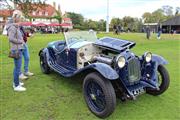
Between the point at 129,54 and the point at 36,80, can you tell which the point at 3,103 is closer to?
the point at 36,80

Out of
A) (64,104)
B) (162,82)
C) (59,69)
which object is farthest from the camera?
(59,69)

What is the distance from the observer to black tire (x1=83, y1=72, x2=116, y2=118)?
455 centimetres

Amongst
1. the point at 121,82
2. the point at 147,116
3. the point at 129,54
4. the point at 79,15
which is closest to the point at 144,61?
the point at 129,54

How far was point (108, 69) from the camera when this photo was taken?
4789mm

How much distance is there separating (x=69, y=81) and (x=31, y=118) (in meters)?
2.40

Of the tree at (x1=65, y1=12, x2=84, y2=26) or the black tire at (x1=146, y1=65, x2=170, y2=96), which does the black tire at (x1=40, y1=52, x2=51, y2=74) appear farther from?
the tree at (x1=65, y1=12, x2=84, y2=26)

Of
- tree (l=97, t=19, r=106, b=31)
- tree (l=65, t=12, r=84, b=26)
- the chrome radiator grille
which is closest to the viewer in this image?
the chrome radiator grille

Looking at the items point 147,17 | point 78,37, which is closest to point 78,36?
point 78,37

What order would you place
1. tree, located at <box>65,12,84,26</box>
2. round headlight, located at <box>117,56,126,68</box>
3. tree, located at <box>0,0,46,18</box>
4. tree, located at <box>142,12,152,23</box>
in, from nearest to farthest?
1. round headlight, located at <box>117,56,126,68</box>
2. tree, located at <box>0,0,46,18</box>
3. tree, located at <box>142,12,152,23</box>
4. tree, located at <box>65,12,84,26</box>

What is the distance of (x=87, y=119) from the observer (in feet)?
15.5

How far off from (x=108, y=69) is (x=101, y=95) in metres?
0.52

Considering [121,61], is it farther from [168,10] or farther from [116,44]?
[168,10]

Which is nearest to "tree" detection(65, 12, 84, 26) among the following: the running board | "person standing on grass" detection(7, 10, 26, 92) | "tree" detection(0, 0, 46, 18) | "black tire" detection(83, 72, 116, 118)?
"tree" detection(0, 0, 46, 18)

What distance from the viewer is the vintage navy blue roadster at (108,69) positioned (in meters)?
4.78
